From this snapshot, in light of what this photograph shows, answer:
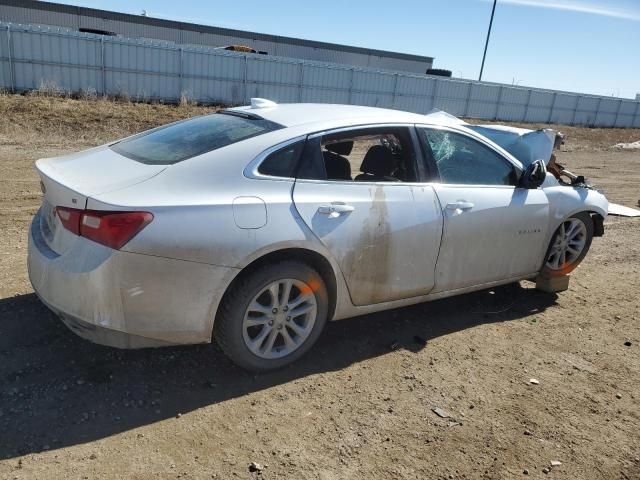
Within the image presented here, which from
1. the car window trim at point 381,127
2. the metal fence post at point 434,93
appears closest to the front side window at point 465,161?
the car window trim at point 381,127

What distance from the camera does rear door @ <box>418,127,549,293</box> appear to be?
402 cm

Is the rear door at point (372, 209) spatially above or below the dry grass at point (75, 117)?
above

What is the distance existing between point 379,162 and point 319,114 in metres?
0.56

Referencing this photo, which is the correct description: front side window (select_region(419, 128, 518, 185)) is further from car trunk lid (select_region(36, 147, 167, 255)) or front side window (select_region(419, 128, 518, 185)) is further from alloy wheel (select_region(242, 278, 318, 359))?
car trunk lid (select_region(36, 147, 167, 255))

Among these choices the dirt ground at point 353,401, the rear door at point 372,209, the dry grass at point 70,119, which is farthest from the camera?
the dry grass at point 70,119

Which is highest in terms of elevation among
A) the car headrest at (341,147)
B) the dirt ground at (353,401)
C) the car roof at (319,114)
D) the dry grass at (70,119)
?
the car roof at (319,114)

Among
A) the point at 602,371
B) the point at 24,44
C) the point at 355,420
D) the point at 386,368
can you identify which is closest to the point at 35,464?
the point at 355,420

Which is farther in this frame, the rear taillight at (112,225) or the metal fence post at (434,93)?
the metal fence post at (434,93)

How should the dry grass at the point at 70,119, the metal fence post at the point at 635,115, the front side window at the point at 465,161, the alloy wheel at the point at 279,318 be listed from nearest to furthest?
the alloy wheel at the point at 279,318 < the front side window at the point at 465,161 < the dry grass at the point at 70,119 < the metal fence post at the point at 635,115

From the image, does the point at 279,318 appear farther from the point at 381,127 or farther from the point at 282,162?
the point at 381,127

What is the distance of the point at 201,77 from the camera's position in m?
20.6

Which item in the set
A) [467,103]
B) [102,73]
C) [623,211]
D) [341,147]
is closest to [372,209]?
[341,147]

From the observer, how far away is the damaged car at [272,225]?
2906 millimetres

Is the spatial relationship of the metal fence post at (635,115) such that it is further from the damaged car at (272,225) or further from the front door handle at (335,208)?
the front door handle at (335,208)
